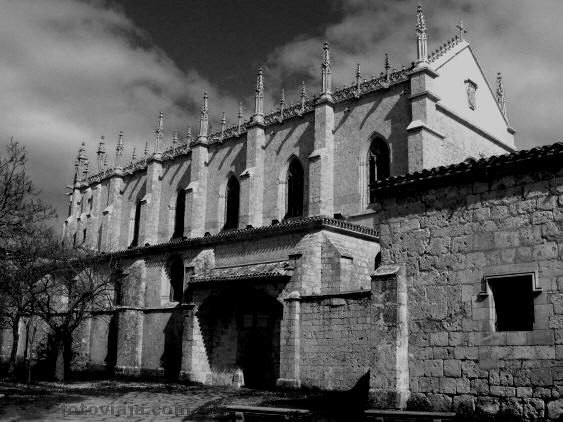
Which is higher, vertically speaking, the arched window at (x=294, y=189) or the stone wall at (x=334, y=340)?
the arched window at (x=294, y=189)

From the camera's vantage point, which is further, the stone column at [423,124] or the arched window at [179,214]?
the arched window at [179,214]

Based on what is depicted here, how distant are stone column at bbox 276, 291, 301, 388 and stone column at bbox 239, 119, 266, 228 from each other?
13.4m

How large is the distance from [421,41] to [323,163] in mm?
7380

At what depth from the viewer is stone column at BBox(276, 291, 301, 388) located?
20.0m

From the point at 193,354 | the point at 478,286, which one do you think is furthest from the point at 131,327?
the point at 478,286

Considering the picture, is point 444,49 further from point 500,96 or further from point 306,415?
point 306,415

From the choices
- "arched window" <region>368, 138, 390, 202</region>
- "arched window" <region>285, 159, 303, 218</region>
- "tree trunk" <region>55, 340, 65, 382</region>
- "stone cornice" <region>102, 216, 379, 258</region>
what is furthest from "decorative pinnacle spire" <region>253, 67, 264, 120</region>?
"tree trunk" <region>55, 340, 65, 382</region>

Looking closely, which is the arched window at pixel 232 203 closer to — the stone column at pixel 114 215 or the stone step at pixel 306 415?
the stone column at pixel 114 215

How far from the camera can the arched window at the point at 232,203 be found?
1427 inches

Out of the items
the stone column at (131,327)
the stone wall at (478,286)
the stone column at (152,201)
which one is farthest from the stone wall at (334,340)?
the stone column at (152,201)

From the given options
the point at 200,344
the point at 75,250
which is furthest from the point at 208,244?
the point at 75,250

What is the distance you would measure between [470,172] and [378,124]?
1743 centimetres

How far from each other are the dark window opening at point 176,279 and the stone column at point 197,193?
688cm

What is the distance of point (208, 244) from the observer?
27.2m
